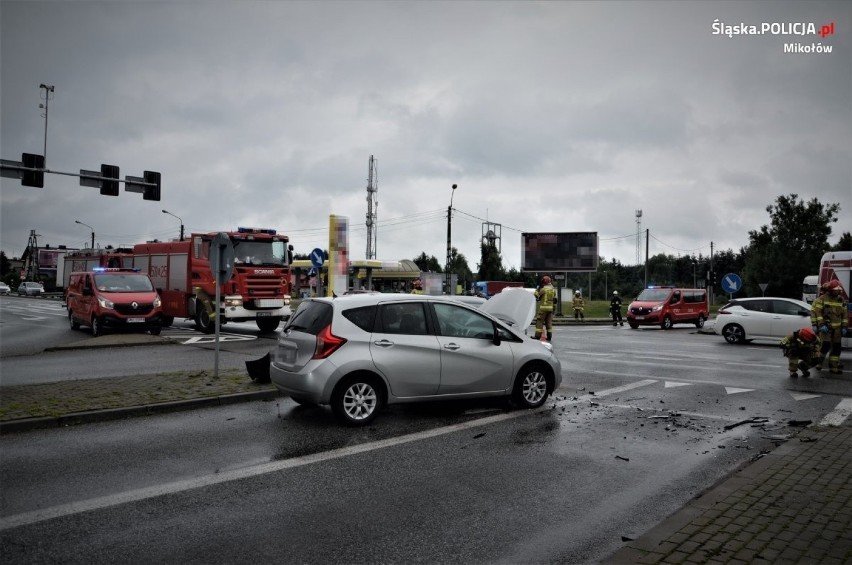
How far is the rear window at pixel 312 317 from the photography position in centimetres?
757

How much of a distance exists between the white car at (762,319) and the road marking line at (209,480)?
1515 cm

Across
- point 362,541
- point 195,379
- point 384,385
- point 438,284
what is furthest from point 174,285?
point 438,284

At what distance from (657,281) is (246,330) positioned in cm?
12680

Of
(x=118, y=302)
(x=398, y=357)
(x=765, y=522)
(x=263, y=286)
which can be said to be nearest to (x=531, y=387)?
(x=398, y=357)

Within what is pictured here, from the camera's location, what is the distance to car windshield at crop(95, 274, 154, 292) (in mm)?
19556

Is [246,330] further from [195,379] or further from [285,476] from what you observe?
[285,476]

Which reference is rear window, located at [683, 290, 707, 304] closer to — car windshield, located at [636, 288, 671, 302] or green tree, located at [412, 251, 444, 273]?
car windshield, located at [636, 288, 671, 302]

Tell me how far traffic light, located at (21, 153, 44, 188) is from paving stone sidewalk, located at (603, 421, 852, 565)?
963 inches

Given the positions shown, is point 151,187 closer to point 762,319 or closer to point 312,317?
point 312,317

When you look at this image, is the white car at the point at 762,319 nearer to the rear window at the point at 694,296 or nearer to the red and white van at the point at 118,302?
the rear window at the point at 694,296

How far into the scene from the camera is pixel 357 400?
744 cm

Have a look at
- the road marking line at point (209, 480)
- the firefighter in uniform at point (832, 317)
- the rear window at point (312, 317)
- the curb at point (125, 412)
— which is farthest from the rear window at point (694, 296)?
the rear window at point (312, 317)

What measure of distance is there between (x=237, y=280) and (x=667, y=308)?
20.2 meters

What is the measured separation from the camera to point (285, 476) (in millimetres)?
5539
